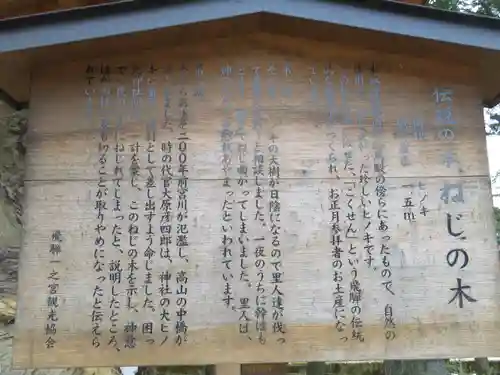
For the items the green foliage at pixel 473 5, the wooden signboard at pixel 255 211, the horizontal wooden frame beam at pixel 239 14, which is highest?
the green foliage at pixel 473 5

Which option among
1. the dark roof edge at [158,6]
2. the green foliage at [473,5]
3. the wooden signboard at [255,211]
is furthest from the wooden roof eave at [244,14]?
the green foliage at [473,5]

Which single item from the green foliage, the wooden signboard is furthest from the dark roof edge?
the green foliage

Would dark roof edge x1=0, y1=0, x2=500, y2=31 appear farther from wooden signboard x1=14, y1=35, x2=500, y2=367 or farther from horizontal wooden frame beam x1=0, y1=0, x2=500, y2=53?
wooden signboard x1=14, y1=35, x2=500, y2=367

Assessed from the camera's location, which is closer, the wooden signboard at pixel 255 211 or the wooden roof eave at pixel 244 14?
the wooden signboard at pixel 255 211

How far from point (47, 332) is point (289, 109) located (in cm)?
151

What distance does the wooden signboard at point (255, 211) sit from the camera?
7.61ft

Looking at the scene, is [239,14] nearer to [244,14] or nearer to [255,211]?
[244,14]

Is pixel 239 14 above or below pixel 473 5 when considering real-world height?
below

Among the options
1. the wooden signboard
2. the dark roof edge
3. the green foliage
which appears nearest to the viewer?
the wooden signboard

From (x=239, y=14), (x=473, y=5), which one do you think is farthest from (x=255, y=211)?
(x=473, y=5)

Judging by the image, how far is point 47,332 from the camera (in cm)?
231

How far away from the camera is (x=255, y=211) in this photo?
2.45 metres

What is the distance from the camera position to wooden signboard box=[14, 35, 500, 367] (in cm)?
232

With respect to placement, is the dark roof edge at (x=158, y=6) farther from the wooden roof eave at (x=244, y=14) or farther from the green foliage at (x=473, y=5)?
the green foliage at (x=473, y=5)
